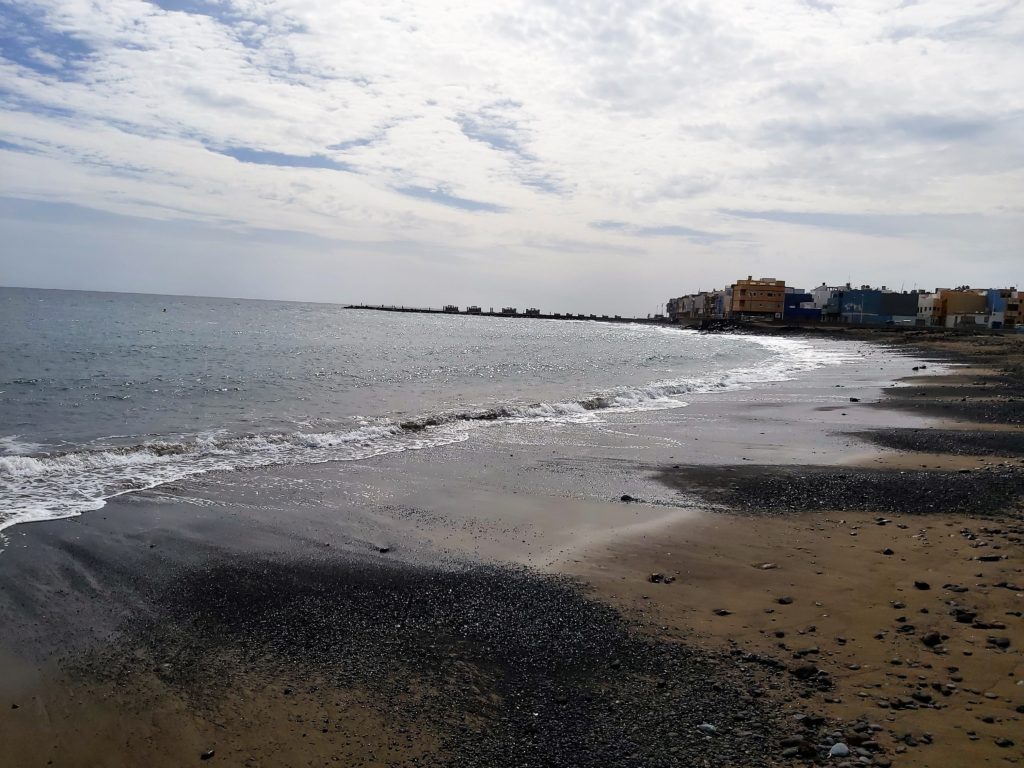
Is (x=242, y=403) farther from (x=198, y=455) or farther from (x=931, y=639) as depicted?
(x=931, y=639)

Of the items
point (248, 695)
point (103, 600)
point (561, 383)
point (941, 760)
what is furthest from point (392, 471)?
point (561, 383)

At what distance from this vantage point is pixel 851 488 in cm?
1060

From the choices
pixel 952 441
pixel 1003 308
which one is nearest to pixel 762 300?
pixel 1003 308

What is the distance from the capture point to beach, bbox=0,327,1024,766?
14.1 ft

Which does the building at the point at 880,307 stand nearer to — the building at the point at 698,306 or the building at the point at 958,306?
the building at the point at 958,306

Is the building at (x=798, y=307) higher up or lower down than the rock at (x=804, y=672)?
higher up

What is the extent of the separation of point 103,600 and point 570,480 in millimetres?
7104

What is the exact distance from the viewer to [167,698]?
4859mm

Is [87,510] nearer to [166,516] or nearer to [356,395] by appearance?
[166,516]

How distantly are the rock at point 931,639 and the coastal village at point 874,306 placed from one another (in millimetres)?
96819

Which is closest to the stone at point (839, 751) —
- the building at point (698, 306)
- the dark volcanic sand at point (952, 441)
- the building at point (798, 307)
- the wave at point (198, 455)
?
the wave at point (198, 455)

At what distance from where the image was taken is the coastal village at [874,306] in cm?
9831

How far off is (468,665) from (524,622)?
872 mm

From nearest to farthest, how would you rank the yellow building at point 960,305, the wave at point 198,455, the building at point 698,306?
the wave at point 198,455, the yellow building at point 960,305, the building at point 698,306
